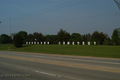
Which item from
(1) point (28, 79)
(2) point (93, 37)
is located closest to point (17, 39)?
(2) point (93, 37)

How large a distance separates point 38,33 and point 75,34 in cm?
4130

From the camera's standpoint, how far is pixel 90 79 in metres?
7.41

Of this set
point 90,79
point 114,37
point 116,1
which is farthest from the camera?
point 114,37

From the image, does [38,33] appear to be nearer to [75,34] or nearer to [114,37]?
[75,34]

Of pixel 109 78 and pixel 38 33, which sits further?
pixel 38 33

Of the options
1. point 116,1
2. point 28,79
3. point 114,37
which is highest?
point 116,1

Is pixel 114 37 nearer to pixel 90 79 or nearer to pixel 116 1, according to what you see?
pixel 116 1

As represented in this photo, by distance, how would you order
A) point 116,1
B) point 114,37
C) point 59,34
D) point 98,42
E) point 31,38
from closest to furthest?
point 116,1
point 114,37
point 98,42
point 59,34
point 31,38

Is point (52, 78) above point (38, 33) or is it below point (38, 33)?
below

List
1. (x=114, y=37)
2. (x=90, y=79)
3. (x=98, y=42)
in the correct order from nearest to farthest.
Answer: (x=90, y=79)
(x=114, y=37)
(x=98, y=42)

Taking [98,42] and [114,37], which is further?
[98,42]

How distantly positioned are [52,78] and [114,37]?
172 ft

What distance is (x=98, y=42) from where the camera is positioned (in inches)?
2569

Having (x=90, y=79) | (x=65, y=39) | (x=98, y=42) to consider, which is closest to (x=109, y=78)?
(x=90, y=79)
